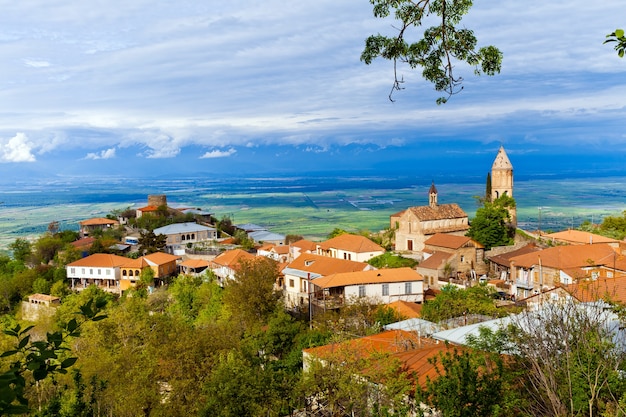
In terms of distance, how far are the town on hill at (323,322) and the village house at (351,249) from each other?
0.53 ft

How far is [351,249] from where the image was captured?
138 ft

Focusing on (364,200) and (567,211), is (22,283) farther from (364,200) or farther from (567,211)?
(364,200)

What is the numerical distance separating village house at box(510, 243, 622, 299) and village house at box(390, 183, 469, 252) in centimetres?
1128

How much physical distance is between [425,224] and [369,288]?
587 inches

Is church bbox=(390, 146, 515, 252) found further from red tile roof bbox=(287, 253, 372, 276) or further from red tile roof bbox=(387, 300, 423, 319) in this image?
red tile roof bbox=(387, 300, 423, 319)

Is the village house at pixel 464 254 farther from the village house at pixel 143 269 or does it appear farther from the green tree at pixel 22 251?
the green tree at pixel 22 251

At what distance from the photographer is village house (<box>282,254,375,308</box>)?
111ft

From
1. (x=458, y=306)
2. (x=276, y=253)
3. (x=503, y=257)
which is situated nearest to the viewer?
(x=458, y=306)

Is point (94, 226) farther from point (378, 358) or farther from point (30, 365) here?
point (30, 365)

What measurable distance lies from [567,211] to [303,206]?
69165 millimetres

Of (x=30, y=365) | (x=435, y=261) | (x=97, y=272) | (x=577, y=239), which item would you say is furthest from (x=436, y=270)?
(x=30, y=365)

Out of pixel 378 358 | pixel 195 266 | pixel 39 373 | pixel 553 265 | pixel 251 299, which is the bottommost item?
pixel 195 266

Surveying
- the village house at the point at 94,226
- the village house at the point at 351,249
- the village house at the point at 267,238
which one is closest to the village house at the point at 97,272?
the village house at the point at 351,249

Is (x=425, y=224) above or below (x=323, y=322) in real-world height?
above
